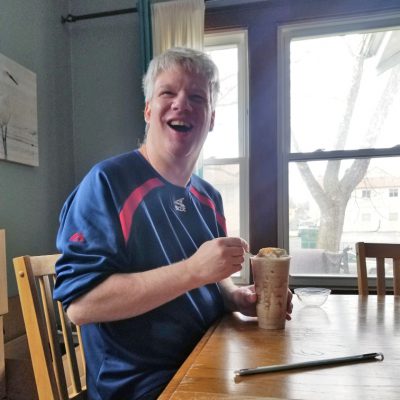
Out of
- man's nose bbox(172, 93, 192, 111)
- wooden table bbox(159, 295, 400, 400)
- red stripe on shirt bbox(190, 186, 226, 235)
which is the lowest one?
wooden table bbox(159, 295, 400, 400)

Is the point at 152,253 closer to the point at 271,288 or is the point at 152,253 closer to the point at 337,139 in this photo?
the point at 271,288

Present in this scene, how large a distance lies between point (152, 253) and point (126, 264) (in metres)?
0.08

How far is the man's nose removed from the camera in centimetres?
104

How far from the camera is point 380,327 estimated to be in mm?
954

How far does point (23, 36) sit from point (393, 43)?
2150 mm

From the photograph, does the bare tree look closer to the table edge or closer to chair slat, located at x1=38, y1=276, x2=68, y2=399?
the table edge

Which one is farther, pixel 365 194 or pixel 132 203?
pixel 365 194

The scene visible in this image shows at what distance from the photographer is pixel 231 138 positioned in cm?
254

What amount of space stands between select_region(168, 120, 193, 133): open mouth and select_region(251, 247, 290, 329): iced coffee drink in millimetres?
402

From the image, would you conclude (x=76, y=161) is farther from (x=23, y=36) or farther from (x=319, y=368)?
(x=319, y=368)

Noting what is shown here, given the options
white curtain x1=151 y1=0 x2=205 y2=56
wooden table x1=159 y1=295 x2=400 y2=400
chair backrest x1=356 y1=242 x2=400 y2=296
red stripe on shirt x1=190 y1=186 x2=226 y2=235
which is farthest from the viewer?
white curtain x1=151 y1=0 x2=205 y2=56

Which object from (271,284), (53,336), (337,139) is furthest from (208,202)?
(337,139)

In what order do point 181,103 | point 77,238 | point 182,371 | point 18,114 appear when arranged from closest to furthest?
point 182,371 → point 77,238 → point 181,103 → point 18,114

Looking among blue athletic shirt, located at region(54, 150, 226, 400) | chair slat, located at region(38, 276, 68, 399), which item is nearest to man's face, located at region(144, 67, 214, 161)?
blue athletic shirt, located at region(54, 150, 226, 400)
